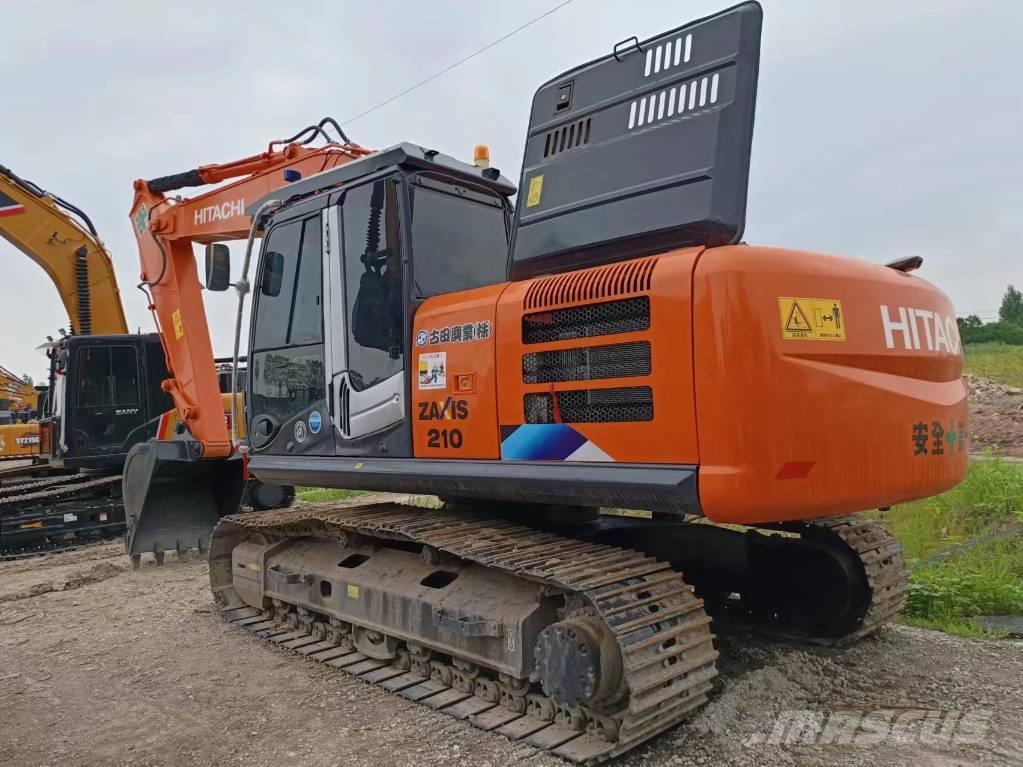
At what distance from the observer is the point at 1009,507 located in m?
7.36

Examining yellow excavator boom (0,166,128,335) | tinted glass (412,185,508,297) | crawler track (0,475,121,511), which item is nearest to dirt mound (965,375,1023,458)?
tinted glass (412,185,508,297)

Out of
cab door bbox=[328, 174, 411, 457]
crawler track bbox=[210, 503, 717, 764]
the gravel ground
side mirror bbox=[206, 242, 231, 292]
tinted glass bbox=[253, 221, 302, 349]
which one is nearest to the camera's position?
crawler track bbox=[210, 503, 717, 764]

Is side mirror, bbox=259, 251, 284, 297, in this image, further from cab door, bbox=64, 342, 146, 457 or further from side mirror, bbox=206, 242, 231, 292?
cab door, bbox=64, 342, 146, 457

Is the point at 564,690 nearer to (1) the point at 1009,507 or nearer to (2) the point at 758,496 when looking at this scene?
(2) the point at 758,496

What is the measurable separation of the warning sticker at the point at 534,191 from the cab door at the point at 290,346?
140cm

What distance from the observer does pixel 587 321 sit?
11.1ft

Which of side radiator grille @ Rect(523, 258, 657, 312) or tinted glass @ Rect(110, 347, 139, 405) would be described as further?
tinted glass @ Rect(110, 347, 139, 405)

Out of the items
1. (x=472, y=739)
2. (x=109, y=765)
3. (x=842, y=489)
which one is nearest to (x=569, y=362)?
(x=842, y=489)

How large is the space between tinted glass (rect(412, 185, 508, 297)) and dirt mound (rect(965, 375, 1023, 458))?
9999mm

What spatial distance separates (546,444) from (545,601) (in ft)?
2.36

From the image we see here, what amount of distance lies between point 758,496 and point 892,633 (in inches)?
98.0

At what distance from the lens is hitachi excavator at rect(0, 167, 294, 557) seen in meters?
9.27

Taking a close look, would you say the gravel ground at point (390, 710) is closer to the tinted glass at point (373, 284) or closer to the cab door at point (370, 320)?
the cab door at point (370, 320)

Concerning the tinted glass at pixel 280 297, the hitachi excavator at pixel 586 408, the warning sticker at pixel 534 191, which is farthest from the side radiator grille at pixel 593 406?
the tinted glass at pixel 280 297
